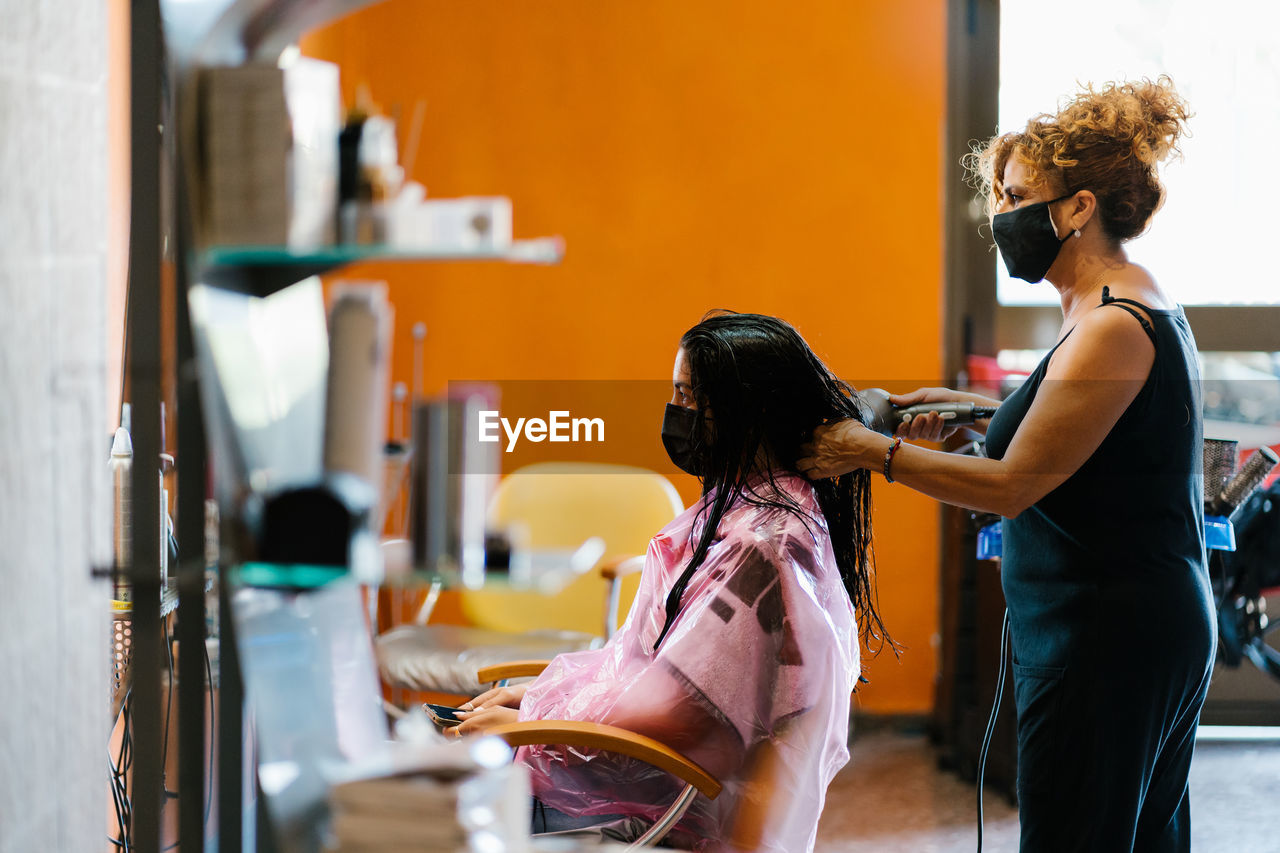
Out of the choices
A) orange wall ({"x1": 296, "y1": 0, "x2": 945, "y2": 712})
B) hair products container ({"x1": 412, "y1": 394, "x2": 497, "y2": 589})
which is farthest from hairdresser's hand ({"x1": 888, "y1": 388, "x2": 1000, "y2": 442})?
orange wall ({"x1": 296, "y1": 0, "x2": 945, "y2": 712})

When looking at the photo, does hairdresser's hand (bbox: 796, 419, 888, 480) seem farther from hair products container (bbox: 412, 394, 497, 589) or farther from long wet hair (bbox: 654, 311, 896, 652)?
hair products container (bbox: 412, 394, 497, 589)

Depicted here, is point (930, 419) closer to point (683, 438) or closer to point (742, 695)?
point (683, 438)

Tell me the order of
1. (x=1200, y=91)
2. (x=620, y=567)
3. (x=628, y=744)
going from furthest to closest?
(x=1200, y=91) < (x=620, y=567) < (x=628, y=744)

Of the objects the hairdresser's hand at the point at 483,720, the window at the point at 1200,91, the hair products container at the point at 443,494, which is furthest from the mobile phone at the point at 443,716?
the window at the point at 1200,91

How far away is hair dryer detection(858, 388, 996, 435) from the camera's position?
1896 mm

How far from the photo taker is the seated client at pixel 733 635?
1.55 metres

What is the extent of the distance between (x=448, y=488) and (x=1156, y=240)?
A: 2723 millimetres

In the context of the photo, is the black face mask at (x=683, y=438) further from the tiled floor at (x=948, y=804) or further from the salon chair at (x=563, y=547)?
the tiled floor at (x=948, y=804)

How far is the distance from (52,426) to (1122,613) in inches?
54.3

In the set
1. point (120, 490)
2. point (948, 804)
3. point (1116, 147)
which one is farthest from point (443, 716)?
point (948, 804)

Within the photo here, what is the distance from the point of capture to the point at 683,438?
1.71m

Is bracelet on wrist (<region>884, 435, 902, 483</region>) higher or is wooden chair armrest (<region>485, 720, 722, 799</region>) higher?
bracelet on wrist (<region>884, 435, 902, 483</region>)

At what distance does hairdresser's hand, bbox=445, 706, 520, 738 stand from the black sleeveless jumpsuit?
786 mm

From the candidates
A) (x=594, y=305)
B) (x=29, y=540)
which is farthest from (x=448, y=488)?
(x=594, y=305)
